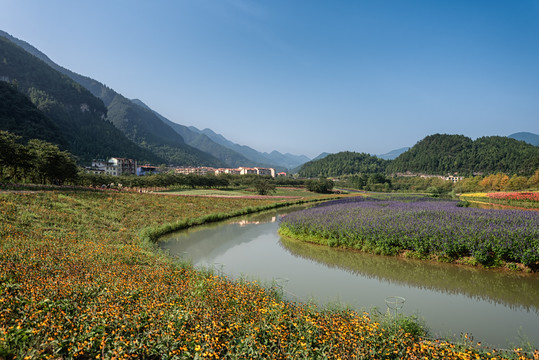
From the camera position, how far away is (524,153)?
119 m

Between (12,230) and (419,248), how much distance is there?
22223 millimetres

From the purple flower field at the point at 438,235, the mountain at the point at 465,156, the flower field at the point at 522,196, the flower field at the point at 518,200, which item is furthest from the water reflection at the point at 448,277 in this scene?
the mountain at the point at 465,156

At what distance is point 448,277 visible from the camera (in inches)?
504

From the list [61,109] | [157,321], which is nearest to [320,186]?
[157,321]

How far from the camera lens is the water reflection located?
1076 centimetres

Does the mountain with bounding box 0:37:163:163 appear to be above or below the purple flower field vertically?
above

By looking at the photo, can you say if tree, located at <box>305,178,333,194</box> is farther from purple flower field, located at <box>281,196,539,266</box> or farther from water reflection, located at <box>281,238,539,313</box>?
water reflection, located at <box>281,238,539,313</box>

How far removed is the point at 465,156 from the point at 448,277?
169 meters

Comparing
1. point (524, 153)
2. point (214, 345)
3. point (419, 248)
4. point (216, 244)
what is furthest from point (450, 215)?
point (524, 153)

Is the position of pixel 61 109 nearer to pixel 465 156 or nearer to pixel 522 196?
pixel 522 196

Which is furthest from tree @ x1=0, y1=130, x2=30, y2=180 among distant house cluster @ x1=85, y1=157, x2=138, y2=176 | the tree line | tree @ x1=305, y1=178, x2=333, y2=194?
distant house cluster @ x1=85, y1=157, x2=138, y2=176

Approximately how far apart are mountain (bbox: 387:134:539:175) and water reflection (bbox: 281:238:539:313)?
4302 inches

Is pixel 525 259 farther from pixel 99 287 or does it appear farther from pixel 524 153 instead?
pixel 524 153

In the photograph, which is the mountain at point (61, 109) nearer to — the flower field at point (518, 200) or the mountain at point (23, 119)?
the mountain at point (23, 119)
